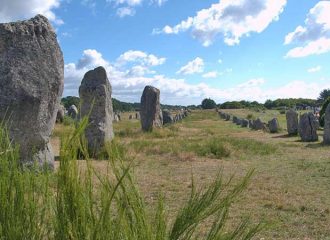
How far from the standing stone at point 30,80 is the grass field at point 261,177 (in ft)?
5.76

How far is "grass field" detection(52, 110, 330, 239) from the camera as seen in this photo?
22.5ft

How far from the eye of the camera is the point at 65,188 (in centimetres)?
210

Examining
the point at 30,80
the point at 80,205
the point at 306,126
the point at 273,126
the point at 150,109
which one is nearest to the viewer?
the point at 80,205

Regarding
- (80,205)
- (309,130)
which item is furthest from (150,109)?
(80,205)

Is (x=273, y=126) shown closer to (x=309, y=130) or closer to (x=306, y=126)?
(x=306, y=126)

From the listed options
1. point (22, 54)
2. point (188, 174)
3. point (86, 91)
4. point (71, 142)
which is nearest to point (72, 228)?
A: point (71, 142)

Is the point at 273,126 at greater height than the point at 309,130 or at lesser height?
greater

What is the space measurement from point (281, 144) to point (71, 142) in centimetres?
1776

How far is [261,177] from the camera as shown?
10.9 metres

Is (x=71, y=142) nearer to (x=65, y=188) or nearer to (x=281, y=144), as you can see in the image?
(x=65, y=188)

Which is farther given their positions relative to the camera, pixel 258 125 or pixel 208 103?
pixel 208 103

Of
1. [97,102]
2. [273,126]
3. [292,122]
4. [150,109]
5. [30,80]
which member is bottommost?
[273,126]

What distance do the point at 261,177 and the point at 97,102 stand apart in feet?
18.5

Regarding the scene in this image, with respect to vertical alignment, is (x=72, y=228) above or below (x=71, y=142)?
below
